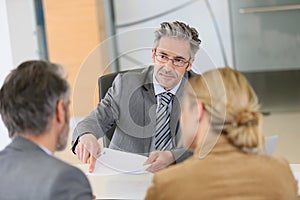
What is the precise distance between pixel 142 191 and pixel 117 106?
42cm

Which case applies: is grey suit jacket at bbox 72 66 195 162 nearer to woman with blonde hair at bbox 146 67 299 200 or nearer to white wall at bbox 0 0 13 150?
woman with blonde hair at bbox 146 67 299 200

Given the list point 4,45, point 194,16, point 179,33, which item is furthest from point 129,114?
point 194,16

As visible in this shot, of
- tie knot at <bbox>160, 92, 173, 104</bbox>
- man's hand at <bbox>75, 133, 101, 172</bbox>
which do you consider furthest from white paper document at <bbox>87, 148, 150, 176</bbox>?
tie knot at <bbox>160, 92, 173, 104</bbox>

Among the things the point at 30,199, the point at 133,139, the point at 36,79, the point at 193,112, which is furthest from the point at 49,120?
the point at 133,139

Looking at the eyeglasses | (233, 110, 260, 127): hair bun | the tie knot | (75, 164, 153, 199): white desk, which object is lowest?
(75, 164, 153, 199): white desk

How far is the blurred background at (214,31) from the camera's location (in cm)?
484

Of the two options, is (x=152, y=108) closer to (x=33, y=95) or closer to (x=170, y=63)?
(x=170, y=63)

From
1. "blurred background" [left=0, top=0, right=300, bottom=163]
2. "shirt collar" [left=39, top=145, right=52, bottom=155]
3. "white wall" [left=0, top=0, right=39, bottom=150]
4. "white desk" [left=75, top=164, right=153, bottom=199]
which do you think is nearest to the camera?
"shirt collar" [left=39, top=145, right=52, bottom=155]

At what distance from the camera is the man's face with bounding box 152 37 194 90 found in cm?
198

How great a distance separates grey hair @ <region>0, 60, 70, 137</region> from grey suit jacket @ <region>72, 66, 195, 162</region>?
674mm

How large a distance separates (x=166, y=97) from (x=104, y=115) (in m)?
0.30

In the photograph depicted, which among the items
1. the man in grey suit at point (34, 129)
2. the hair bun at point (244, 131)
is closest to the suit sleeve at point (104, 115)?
the man in grey suit at point (34, 129)

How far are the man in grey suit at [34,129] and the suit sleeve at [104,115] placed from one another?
2.22ft

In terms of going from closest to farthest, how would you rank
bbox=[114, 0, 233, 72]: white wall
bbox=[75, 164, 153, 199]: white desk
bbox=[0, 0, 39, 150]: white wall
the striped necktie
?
bbox=[75, 164, 153, 199]: white desk → the striped necktie → bbox=[0, 0, 39, 150]: white wall → bbox=[114, 0, 233, 72]: white wall
